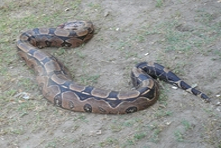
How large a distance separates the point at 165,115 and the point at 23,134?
2.23 meters

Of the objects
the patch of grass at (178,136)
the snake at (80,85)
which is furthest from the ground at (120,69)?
the snake at (80,85)

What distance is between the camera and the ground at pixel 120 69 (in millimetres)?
6047

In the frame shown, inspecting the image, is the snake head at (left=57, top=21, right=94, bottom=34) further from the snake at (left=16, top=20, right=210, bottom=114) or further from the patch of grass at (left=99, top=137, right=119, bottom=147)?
the patch of grass at (left=99, top=137, right=119, bottom=147)

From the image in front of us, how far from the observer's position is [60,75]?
23.7ft

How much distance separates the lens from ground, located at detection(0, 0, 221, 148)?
6.05 m

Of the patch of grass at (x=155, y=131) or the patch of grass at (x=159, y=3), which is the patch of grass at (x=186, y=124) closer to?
the patch of grass at (x=155, y=131)

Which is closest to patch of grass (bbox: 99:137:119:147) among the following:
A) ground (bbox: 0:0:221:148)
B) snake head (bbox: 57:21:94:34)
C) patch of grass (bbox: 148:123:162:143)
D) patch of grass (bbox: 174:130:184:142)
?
ground (bbox: 0:0:221:148)

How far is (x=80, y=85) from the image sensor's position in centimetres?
682

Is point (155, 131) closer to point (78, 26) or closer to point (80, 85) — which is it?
point (80, 85)

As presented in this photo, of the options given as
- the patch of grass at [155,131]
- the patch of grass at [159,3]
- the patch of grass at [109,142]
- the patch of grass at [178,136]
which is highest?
the patch of grass at [178,136]

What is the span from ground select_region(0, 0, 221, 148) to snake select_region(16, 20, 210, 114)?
0.40ft

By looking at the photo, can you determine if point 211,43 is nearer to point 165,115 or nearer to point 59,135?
point 165,115

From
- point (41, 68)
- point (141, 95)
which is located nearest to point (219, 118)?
point (141, 95)

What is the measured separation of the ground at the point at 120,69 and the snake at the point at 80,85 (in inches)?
4.8
